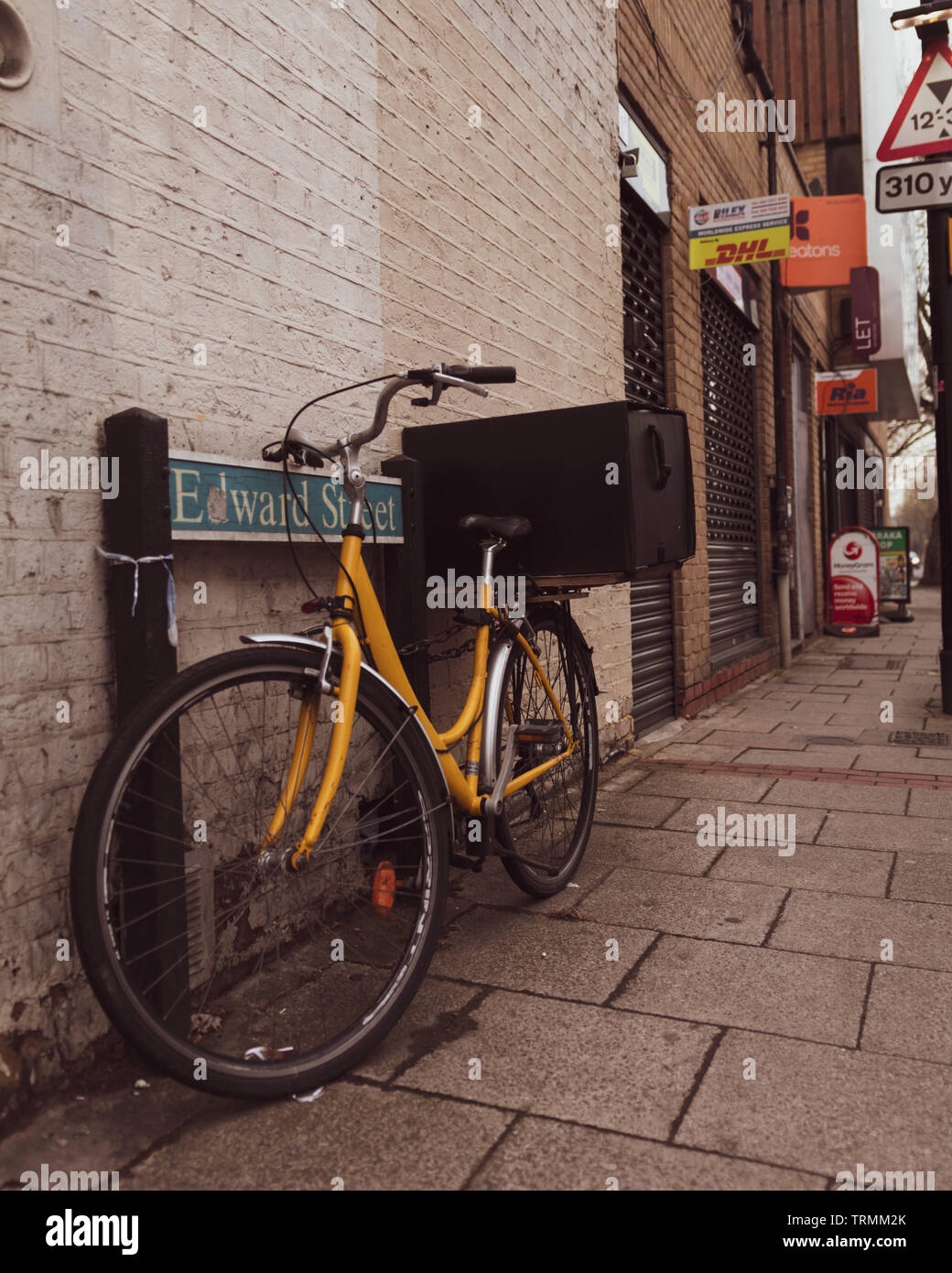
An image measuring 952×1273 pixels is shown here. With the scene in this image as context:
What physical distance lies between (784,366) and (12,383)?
9906mm

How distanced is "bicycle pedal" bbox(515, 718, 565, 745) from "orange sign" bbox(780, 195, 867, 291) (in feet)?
31.9

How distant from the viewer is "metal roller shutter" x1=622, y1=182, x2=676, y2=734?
6.41 metres

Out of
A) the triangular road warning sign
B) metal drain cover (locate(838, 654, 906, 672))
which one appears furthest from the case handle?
metal drain cover (locate(838, 654, 906, 672))

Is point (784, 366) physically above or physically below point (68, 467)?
above

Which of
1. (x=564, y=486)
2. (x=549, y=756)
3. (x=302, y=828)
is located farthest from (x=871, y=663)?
(x=302, y=828)

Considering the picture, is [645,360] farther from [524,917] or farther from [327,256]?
[524,917]

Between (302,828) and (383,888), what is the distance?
0.44 meters

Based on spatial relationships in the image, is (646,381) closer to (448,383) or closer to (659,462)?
(659,462)

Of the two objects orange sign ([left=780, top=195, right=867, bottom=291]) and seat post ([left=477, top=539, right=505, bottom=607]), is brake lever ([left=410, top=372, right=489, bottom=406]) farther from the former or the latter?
orange sign ([left=780, top=195, right=867, bottom=291])

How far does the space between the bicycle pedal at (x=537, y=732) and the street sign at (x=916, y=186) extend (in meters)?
4.97

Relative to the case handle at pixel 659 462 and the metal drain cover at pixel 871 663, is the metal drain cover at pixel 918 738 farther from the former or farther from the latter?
the metal drain cover at pixel 871 663

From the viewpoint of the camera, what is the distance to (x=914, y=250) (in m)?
24.2

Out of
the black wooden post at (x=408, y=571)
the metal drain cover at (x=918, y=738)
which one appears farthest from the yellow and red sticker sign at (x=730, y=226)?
the black wooden post at (x=408, y=571)

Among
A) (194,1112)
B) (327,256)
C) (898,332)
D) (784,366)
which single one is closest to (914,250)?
(898,332)
